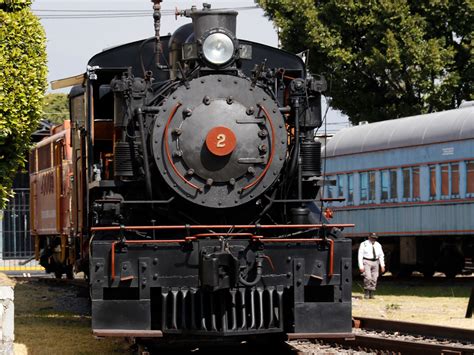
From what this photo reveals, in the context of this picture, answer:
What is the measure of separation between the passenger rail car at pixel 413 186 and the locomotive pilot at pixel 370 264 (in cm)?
250

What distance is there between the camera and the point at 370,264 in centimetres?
2145

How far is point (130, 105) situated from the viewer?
1171cm

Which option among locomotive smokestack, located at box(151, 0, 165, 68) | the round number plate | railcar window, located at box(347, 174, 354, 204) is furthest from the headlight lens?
A: railcar window, located at box(347, 174, 354, 204)

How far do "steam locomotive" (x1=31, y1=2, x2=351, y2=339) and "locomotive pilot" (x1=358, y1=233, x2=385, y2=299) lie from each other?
923 cm

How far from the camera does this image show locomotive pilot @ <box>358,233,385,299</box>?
21.2 meters

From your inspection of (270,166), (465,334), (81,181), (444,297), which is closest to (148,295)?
(270,166)

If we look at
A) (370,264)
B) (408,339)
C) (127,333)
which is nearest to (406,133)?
(370,264)

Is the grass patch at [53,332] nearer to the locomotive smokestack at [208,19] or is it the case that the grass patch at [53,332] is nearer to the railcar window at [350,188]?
the locomotive smokestack at [208,19]

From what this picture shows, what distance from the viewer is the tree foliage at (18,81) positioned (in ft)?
44.2

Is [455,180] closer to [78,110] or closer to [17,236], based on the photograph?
[78,110]

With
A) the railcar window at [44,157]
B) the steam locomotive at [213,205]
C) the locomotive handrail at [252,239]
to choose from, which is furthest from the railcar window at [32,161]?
the locomotive handrail at [252,239]

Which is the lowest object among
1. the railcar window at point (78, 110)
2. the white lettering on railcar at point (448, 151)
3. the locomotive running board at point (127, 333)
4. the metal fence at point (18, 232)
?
the locomotive running board at point (127, 333)

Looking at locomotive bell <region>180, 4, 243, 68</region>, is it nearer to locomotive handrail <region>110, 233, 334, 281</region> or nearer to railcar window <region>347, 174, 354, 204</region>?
locomotive handrail <region>110, 233, 334, 281</region>

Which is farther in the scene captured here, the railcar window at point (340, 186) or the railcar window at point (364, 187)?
the railcar window at point (340, 186)
